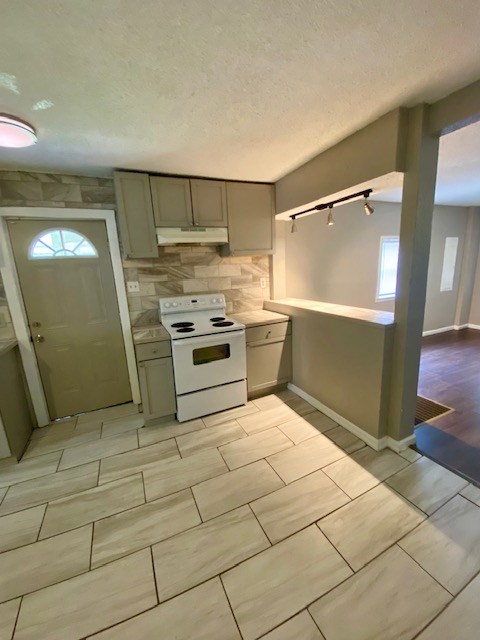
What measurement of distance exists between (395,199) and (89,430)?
510 cm

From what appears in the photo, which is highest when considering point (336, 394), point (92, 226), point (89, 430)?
point (92, 226)

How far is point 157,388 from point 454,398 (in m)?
3.09

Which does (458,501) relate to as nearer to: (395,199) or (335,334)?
(335,334)

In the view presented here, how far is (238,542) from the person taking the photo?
1.45m

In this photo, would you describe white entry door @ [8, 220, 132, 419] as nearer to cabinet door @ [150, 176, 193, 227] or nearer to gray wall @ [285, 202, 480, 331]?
cabinet door @ [150, 176, 193, 227]

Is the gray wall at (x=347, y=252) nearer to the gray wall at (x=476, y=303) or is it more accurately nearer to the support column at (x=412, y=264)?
the gray wall at (x=476, y=303)

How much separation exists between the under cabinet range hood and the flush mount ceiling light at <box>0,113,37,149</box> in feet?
3.56

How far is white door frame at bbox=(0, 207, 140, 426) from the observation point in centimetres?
232

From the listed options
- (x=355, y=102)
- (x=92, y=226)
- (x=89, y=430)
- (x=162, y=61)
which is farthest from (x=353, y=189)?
(x=89, y=430)

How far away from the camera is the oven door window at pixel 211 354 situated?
8.32ft

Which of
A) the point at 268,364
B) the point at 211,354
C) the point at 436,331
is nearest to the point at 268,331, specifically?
the point at 268,364

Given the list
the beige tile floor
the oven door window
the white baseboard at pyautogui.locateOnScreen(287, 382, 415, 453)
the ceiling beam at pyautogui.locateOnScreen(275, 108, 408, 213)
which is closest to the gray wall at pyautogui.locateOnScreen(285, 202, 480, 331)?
the ceiling beam at pyautogui.locateOnScreen(275, 108, 408, 213)

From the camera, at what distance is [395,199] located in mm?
4043

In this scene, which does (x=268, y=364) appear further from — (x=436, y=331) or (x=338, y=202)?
(x=436, y=331)
